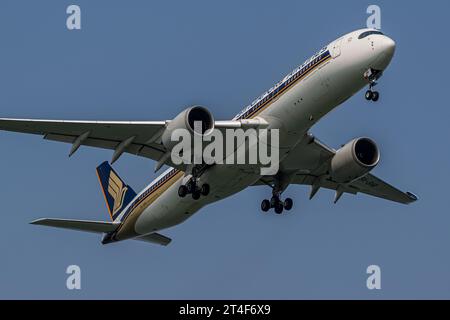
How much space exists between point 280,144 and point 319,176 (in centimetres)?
770

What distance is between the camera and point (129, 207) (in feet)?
156

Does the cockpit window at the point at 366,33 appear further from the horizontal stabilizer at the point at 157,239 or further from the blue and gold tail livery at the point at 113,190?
the horizontal stabilizer at the point at 157,239

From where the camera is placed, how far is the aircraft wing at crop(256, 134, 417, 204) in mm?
42500

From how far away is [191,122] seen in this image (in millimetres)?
38469

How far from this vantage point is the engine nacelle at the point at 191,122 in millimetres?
38219

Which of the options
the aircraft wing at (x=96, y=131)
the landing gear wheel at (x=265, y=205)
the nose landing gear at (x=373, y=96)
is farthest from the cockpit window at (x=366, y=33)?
the landing gear wheel at (x=265, y=205)

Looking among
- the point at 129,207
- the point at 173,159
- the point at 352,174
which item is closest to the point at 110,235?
the point at 129,207

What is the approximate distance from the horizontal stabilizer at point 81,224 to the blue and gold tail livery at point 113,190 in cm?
106

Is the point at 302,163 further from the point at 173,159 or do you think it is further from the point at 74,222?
the point at 74,222

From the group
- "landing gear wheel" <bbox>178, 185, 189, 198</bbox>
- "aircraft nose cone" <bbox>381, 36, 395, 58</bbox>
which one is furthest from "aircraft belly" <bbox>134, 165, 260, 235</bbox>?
"aircraft nose cone" <bbox>381, 36, 395, 58</bbox>

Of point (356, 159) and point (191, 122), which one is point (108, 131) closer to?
point (191, 122)

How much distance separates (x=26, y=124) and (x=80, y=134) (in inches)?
98.1

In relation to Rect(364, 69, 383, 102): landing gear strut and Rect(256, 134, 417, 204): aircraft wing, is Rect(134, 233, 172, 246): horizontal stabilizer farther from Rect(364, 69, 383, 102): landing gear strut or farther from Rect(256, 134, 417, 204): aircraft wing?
Rect(364, 69, 383, 102): landing gear strut

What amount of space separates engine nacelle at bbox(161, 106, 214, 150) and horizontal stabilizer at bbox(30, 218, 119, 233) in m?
9.21
